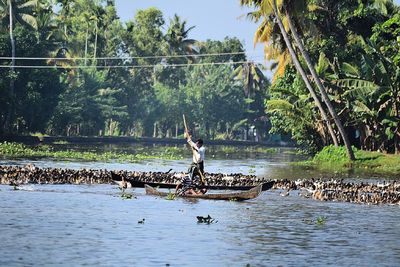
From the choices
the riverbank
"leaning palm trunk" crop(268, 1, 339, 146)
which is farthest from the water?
the riverbank

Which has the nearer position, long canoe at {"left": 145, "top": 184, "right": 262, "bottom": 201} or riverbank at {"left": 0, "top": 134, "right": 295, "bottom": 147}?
long canoe at {"left": 145, "top": 184, "right": 262, "bottom": 201}

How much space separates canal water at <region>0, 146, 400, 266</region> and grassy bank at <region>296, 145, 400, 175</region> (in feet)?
69.6

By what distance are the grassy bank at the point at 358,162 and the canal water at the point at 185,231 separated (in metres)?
21.2

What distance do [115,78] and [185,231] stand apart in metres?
111

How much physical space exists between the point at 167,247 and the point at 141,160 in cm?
4315

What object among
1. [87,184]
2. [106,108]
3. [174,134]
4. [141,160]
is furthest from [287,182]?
[174,134]

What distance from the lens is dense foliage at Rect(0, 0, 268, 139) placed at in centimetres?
9456

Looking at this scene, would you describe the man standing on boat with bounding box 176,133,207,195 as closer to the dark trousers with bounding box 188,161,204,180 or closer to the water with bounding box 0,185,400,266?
the dark trousers with bounding box 188,161,204,180

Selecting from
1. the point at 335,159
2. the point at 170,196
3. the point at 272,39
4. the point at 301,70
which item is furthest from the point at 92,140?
the point at 170,196

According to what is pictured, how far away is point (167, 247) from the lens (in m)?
21.9

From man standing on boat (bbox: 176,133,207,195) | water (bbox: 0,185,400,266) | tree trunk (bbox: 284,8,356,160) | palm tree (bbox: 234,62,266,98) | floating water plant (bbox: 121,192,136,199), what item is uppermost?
palm tree (bbox: 234,62,266,98)

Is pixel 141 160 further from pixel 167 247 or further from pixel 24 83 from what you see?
pixel 167 247

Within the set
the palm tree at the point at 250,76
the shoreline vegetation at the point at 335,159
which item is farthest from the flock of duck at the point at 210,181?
the palm tree at the point at 250,76

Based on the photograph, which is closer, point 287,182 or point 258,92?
point 287,182
